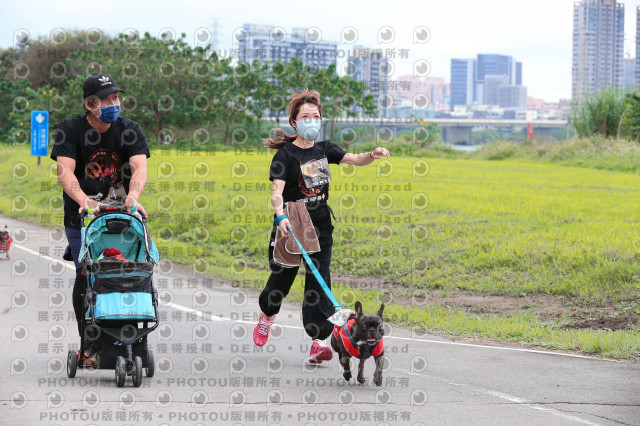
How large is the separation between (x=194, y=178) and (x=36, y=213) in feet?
16.7

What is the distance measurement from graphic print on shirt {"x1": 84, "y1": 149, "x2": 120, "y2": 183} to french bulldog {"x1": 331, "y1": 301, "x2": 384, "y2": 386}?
2122 mm

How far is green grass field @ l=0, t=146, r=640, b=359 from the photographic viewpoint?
10.4 meters

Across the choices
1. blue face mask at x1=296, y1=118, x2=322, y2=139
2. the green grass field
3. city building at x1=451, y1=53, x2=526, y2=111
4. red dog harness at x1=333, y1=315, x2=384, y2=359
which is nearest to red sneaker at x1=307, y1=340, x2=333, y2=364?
red dog harness at x1=333, y1=315, x2=384, y2=359

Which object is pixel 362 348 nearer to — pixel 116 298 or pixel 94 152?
pixel 116 298

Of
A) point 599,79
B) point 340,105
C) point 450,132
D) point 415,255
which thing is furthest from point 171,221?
point 599,79

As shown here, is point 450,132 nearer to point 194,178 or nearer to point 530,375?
point 194,178

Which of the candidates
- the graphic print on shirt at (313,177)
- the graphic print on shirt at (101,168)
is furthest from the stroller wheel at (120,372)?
the graphic print on shirt at (313,177)

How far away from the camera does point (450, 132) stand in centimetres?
6681

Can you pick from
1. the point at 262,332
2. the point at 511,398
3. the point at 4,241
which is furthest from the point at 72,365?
the point at 4,241

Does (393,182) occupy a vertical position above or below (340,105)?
below

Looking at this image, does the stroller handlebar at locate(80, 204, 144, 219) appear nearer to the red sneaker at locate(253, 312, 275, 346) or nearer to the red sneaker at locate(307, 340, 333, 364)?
the red sneaker at locate(253, 312, 275, 346)

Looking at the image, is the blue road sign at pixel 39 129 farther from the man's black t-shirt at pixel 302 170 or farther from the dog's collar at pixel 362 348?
the dog's collar at pixel 362 348

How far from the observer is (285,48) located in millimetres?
56438

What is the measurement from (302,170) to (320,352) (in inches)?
60.8
